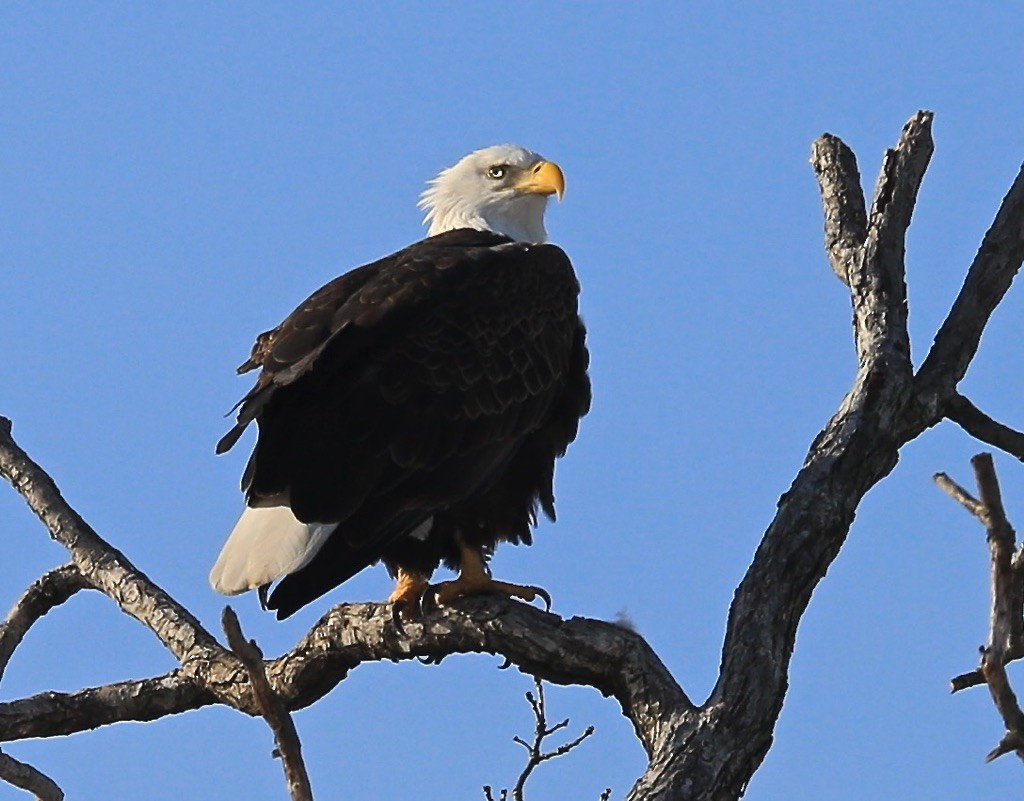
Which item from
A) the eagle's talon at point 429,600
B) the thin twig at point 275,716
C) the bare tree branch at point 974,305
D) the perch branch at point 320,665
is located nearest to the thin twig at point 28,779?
the perch branch at point 320,665

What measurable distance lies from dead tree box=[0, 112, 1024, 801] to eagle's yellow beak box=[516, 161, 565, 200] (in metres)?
1.79

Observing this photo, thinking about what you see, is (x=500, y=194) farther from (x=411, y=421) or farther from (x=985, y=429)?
(x=985, y=429)

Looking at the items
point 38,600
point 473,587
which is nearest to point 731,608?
point 473,587

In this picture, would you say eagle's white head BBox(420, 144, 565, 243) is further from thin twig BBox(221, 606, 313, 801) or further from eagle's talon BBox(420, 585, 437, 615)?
thin twig BBox(221, 606, 313, 801)

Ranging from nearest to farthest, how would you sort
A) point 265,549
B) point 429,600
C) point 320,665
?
point 265,549
point 320,665
point 429,600

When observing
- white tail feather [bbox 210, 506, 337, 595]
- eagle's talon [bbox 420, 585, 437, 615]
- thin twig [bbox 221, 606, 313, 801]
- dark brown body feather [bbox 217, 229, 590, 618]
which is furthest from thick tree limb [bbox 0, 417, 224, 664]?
thin twig [bbox 221, 606, 313, 801]

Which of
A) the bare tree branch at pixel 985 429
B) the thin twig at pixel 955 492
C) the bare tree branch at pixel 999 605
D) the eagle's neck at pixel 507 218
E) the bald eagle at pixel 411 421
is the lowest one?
the bare tree branch at pixel 999 605

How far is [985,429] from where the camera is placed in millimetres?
5887

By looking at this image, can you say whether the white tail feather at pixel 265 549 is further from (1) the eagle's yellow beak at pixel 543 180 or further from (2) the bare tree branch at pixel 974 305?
(1) the eagle's yellow beak at pixel 543 180

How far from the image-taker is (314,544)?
19.0ft

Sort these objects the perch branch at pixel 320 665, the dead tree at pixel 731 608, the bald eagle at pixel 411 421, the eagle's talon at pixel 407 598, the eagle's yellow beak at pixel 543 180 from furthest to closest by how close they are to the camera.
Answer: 1. the eagle's yellow beak at pixel 543 180
2. the eagle's talon at pixel 407 598
3. the bald eagle at pixel 411 421
4. the perch branch at pixel 320 665
5. the dead tree at pixel 731 608

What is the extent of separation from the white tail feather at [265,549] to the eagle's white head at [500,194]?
2.23 m

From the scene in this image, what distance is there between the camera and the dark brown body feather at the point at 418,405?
19.7ft

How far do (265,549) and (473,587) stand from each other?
2.66 feet
